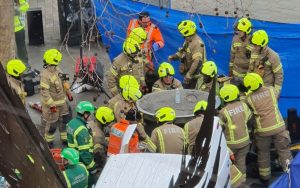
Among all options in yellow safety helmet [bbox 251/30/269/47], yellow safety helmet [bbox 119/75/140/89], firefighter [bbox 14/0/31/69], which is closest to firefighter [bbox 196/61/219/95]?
yellow safety helmet [bbox 251/30/269/47]

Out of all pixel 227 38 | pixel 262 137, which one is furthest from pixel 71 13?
pixel 262 137

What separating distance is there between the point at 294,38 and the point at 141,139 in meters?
3.57

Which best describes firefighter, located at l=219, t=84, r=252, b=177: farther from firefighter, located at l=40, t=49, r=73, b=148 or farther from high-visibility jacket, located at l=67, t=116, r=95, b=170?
firefighter, located at l=40, t=49, r=73, b=148

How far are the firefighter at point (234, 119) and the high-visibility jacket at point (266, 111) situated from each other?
0.16 m

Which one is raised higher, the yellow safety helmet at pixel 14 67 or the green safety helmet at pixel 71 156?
the yellow safety helmet at pixel 14 67

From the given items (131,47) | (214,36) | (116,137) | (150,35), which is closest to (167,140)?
(116,137)

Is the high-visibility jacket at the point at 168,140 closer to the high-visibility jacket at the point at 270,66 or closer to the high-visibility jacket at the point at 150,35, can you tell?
the high-visibility jacket at the point at 270,66

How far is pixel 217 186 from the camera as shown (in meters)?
5.20

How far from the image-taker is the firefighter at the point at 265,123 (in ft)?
25.3

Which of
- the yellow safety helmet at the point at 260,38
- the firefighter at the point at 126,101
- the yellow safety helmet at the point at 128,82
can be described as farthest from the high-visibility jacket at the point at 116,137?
the yellow safety helmet at the point at 260,38

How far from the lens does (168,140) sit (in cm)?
685

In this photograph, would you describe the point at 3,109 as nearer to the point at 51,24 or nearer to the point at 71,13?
the point at 71,13

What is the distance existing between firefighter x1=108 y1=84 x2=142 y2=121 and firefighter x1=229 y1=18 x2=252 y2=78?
2.36m

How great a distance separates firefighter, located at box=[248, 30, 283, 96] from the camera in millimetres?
9039
